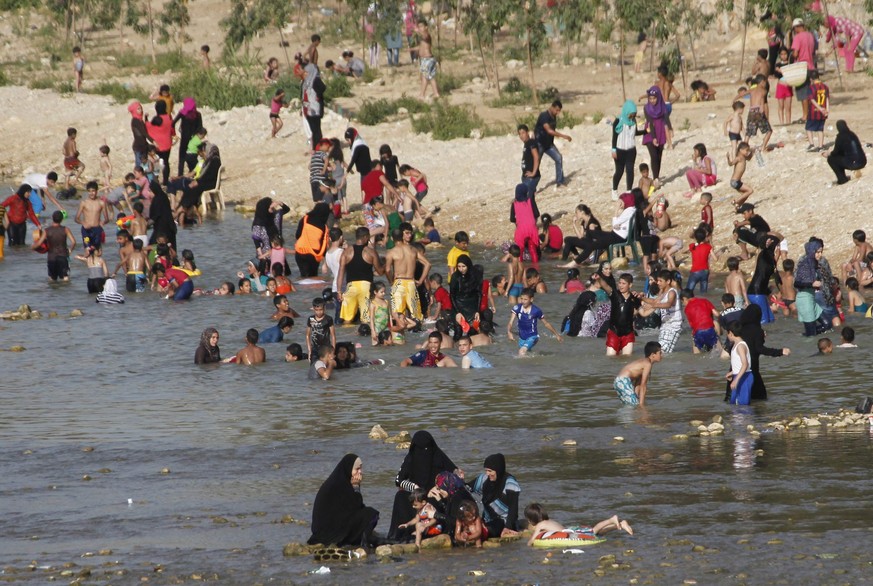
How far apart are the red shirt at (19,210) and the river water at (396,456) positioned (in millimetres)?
6198

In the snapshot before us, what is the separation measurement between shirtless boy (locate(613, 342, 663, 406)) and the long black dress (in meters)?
4.03

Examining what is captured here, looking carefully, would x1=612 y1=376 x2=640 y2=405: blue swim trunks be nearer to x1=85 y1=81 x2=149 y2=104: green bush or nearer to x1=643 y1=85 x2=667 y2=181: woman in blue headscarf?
x1=643 y1=85 x2=667 y2=181: woman in blue headscarf

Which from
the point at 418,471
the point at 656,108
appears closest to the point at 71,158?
the point at 656,108

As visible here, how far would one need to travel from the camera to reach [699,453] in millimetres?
12484

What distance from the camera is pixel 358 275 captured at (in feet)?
61.6

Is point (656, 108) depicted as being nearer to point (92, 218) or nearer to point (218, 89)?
point (92, 218)

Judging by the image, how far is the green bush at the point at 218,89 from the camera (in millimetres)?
35062

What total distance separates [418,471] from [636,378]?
4301mm

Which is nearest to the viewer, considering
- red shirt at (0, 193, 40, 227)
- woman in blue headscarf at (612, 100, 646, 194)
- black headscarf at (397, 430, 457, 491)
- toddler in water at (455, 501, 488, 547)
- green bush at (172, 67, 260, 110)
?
toddler in water at (455, 501, 488, 547)

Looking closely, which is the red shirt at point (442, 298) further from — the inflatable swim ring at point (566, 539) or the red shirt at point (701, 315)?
the inflatable swim ring at point (566, 539)

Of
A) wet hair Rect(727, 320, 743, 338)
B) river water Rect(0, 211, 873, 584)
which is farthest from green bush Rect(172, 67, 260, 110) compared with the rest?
wet hair Rect(727, 320, 743, 338)

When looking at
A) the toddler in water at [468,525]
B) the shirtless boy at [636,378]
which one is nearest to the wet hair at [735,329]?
the shirtless boy at [636,378]

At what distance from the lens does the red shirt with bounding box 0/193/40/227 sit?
2553 cm

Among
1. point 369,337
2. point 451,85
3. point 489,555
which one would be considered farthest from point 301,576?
point 451,85
